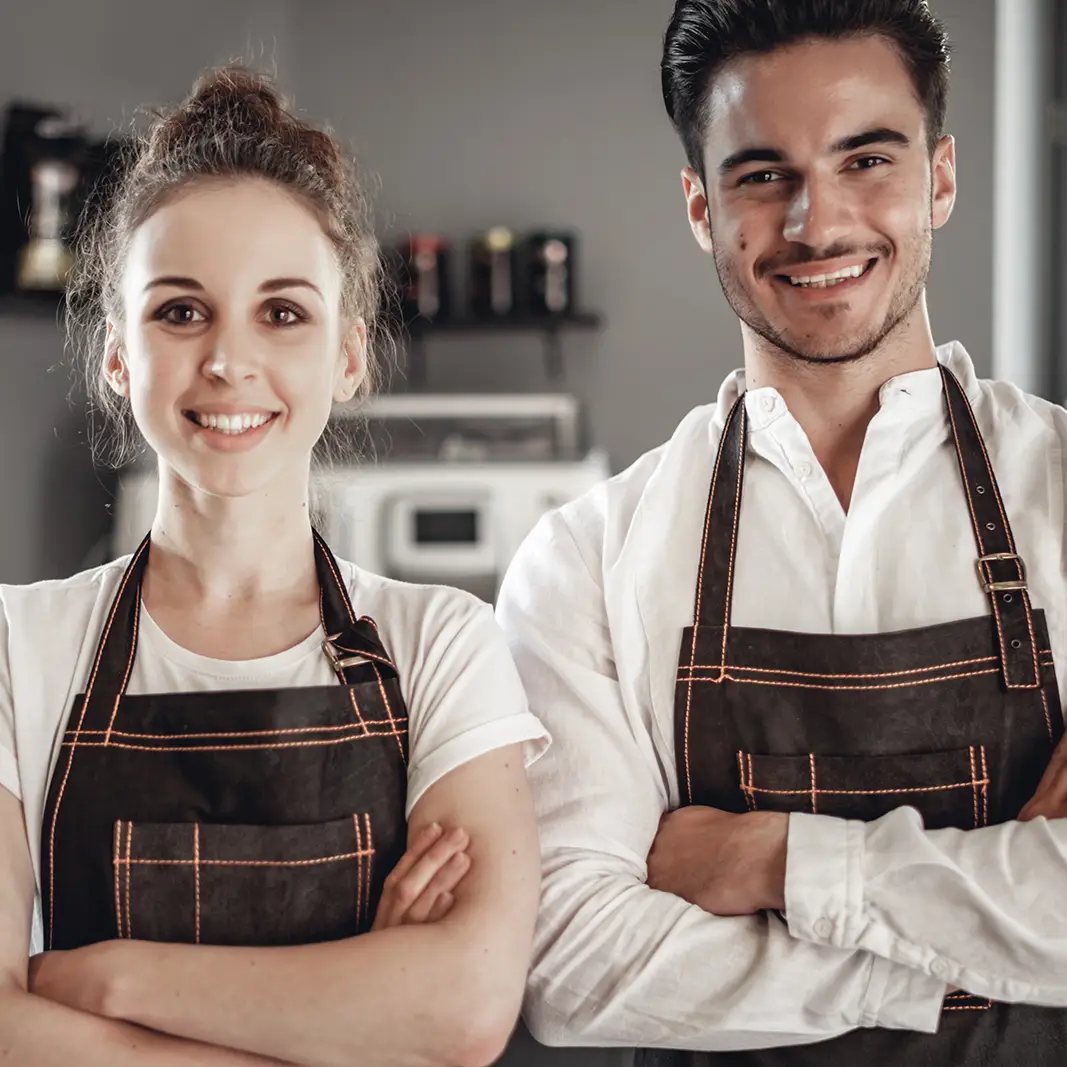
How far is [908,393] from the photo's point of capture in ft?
4.79

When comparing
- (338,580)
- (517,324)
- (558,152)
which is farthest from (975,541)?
(558,152)

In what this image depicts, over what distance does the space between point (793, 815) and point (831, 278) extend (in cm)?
54

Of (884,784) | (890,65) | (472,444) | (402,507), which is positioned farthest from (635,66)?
(884,784)

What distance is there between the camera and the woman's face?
1.26 m

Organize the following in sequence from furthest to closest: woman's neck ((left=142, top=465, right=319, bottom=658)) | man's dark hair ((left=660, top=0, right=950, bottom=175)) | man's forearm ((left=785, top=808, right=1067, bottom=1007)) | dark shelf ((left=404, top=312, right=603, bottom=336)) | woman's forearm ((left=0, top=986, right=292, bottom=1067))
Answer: dark shelf ((left=404, top=312, right=603, bottom=336)) → man's dark hair ((left=660, top=0, right=950, bottom=175)) → woman's neck ((left=142, top=465, right=319, bottom=658)) → man's forearm ((left=785, top=808, right=1067, bottom=1007)) → woman's forearm ((left=0, top=986, right=292, bottom=1067))

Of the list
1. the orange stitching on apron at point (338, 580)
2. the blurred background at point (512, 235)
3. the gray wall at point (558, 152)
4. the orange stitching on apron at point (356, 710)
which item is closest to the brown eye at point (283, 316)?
the orange stitching on apron at point (338, 580)

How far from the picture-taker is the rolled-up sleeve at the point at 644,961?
1.25m

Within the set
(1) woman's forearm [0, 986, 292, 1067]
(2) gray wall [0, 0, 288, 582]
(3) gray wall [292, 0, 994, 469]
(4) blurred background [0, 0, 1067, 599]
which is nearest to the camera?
(1) woman's forearm [0, 986, 292, 1067]

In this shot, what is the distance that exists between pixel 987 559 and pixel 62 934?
0.94m

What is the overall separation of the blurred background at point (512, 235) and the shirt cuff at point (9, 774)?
283 cm

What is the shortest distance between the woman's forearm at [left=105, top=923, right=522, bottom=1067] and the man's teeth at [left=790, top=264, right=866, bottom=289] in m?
0.73

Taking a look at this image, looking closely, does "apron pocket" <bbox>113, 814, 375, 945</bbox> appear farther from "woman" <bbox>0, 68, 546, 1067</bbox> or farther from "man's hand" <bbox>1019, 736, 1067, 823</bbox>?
"man's hand" <bbox>1019, 736, 1067, 823</bbox>

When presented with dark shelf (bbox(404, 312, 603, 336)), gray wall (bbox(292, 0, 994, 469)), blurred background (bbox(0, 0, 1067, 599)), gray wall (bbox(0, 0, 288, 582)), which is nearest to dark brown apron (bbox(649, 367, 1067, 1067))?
gray wall (bbox(0, 0, 288, 582))

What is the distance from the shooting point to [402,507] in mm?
4117
